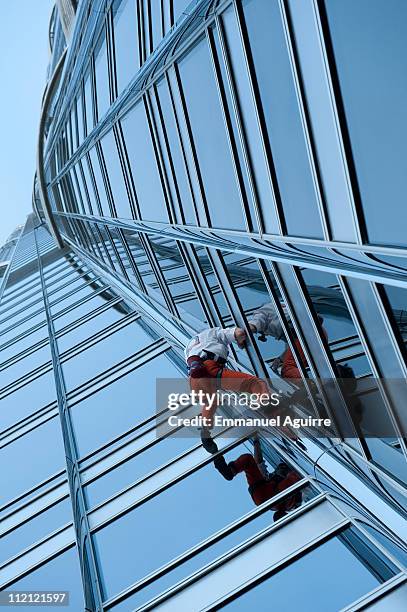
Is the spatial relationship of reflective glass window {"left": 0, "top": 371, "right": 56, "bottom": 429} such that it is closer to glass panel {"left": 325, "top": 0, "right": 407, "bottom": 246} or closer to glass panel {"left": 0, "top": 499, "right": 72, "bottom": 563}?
glass panel {"left": 0, "top": 499, "right": 72, "bottom": 563}

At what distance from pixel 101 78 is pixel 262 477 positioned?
10179 millimetres

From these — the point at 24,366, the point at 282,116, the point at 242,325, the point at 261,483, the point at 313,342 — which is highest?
the point at 24,366

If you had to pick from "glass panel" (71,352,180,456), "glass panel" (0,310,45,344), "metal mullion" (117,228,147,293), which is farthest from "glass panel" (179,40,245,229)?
"glass panel" (0,310,45,344)

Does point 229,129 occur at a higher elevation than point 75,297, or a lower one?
lower

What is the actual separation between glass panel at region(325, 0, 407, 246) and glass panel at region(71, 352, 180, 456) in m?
4.83

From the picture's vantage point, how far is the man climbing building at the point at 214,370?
7.51 metres

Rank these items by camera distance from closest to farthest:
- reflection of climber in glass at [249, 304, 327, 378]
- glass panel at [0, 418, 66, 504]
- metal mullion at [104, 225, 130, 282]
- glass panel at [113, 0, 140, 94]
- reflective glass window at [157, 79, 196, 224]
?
reflection of climber in glass at [249, 304, 327, 378] < glass panel at [0, 418, 66, 504] < reflective glass window at [157, 79, 196, 224] < glass panel at [113, 0, 140, 94] < metal mullion at [104, 225, 130, 282]

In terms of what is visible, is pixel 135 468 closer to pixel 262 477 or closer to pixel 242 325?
pixel 262 477

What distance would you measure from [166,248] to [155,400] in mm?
3313

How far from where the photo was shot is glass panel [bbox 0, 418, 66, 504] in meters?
8.76

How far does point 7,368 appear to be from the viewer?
1499cm

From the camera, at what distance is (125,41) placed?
38.1 ft

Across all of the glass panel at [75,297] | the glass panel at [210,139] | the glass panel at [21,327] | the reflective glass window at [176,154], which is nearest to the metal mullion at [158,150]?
the reflective glass window at [176,154]

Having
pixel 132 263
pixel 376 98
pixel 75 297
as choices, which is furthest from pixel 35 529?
pixel 75 297
